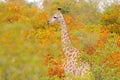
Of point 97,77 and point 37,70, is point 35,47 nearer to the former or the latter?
point 37,70

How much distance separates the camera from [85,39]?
13812mm

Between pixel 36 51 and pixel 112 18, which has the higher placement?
pixel 112 18

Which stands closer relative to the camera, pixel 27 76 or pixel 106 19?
pixel 27 76

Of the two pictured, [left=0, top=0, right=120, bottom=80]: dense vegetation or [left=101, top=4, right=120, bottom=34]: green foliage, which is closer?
[left=0, top=0, right=120, bottom=80]: dense vegetation

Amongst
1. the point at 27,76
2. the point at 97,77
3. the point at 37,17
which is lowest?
the point at 27,76

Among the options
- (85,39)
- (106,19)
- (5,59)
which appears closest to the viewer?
(5,59)

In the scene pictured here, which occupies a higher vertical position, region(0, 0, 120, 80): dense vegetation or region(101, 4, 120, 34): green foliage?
region(101, 4, 120, 34): green foliage

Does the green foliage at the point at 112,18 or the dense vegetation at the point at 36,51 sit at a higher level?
the green foliage at the point at 112,18

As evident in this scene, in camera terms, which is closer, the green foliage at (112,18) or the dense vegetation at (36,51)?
the dense vegetation at (36,51)

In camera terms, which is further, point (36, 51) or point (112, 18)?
point (112, 18)

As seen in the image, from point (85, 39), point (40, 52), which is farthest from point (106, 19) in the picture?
point (40, 52)

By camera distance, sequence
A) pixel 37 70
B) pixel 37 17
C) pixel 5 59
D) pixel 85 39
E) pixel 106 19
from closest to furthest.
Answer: pixel 5 59, pixel 37 70, pixel 85 39, pixel 37 17, pixel 106 19

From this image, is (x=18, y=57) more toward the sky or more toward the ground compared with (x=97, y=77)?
more toward the ground

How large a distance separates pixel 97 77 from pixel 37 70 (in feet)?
12.0
